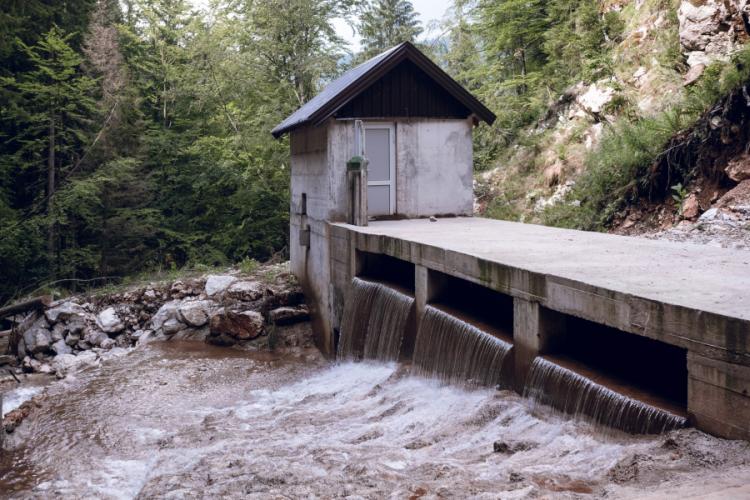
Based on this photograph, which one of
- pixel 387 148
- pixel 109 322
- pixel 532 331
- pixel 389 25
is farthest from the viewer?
pixel 389 25

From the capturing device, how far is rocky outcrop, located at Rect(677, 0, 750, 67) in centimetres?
1269

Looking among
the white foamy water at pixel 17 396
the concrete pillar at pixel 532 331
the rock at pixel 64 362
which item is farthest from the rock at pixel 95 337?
the concrete pillar at pixel 532 331

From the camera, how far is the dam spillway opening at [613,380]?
5.39 m

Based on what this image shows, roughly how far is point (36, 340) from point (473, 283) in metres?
10.0

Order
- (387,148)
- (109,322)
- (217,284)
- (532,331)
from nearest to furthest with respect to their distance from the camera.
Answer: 1. (532,331)
2. (387,148)
3. (109,322)
4. (217,284)

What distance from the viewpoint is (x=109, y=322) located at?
15.5 meters

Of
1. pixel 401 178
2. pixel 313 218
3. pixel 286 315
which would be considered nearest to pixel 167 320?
pixel 286 315

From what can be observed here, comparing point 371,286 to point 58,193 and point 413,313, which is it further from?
point 58,193

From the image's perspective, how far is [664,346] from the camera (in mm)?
6922

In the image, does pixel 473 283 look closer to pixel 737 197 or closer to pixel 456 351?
pixel 456 351

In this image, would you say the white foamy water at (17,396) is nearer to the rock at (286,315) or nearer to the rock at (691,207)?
the rock at (286,315)

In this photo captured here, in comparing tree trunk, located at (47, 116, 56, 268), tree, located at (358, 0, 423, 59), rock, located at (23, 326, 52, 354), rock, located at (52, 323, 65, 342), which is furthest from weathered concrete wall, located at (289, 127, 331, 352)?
tree, located at (358, 0, 423, 59)

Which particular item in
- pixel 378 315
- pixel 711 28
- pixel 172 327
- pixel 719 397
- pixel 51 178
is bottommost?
pixel 172 327

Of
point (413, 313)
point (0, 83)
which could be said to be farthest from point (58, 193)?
point (413, 313)
